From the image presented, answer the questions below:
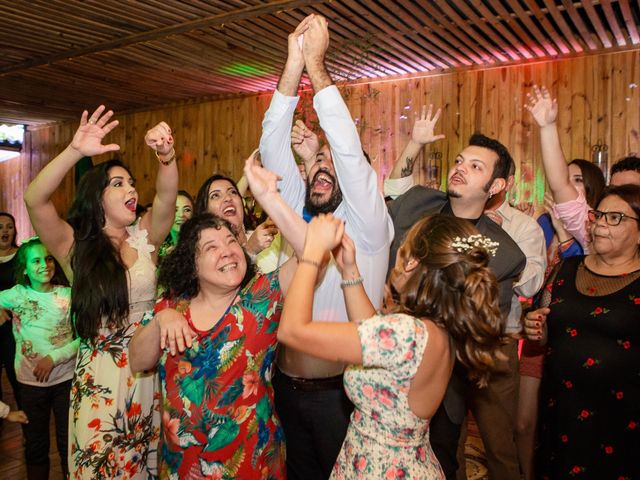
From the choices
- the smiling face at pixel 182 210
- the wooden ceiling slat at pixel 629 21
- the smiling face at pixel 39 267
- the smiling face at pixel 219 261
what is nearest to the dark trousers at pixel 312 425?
the smiling face at pixel 219 261

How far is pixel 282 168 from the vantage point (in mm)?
2402

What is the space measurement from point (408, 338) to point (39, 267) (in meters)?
2.47

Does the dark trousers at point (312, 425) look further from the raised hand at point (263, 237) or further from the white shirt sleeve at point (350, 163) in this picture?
the raised hand at point (263, 237)

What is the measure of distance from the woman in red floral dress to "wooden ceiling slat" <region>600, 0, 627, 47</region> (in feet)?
11.8

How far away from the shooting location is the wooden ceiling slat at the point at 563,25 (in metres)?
4.12

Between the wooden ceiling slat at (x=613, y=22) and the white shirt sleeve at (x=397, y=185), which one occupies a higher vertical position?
the wooden ceiling slat at (x=613, y=22)

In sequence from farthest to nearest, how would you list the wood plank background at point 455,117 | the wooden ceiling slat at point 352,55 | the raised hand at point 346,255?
the wood plank background at point 455,117 → the wooden ceiling slat at point 352,55 → the raised hand at point 346,255

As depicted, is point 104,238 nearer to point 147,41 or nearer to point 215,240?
point 215,240

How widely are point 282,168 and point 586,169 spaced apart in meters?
2.07

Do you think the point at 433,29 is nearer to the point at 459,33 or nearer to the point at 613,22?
the point at 459,33

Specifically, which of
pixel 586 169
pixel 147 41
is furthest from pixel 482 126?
pixel 147 41

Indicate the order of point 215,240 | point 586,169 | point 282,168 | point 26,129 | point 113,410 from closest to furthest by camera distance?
1. point 215,240
2. point 113,410
3. point 282,168
4. point 586,169
5. point 26,129

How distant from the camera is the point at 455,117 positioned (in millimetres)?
5945

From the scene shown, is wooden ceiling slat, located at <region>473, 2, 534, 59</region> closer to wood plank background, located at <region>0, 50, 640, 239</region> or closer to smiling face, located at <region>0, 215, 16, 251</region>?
wood plank background, located at <region>0, 50, 640, 239</region>
